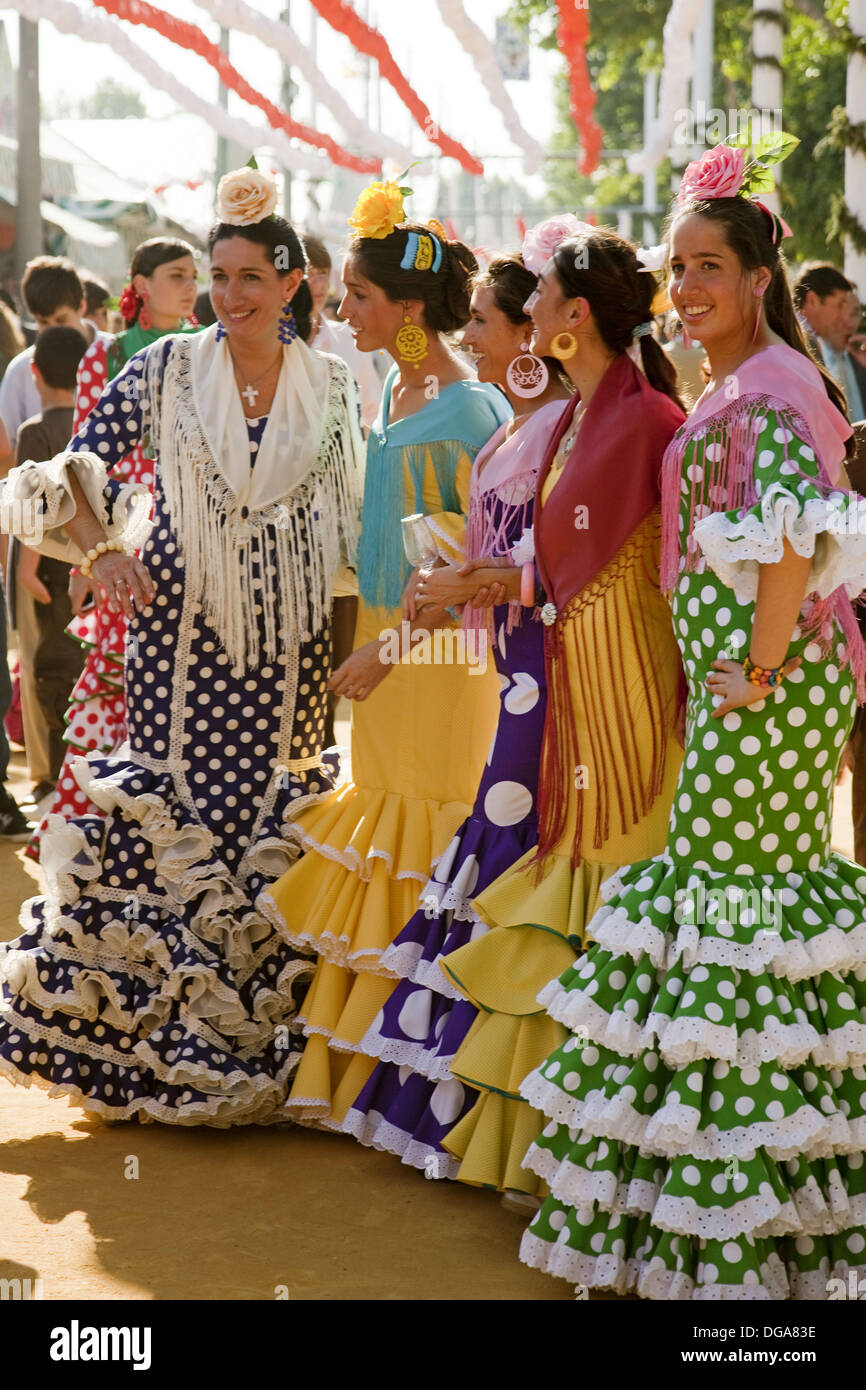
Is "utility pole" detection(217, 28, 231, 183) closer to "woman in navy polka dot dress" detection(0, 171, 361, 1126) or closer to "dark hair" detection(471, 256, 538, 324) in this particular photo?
"woman in navy polka dot dress" detection(0, 171, 361, 1126)

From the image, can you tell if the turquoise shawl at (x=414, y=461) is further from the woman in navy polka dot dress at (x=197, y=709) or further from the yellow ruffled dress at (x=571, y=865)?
the yellow ruffled dress at (x=571, y=865)

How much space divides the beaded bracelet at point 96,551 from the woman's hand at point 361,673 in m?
0.71

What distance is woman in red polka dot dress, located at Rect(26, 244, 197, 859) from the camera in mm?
6145

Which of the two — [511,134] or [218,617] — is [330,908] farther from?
[511,134]

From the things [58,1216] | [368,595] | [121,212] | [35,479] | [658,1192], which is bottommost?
[58,1216]

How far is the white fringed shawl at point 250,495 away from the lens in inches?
180

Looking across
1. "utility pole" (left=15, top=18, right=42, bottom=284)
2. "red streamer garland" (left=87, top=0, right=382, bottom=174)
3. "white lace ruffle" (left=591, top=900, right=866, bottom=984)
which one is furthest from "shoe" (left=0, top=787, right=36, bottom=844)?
"utility pole" (left=15, top=18, right=42, bottom=284)

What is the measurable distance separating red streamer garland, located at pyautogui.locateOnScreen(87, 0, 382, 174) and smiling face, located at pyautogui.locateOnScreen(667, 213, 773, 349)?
1060 cm

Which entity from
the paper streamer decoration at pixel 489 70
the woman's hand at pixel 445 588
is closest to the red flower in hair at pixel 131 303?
the woman's hand at pixel 445 588

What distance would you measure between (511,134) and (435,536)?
788 inches

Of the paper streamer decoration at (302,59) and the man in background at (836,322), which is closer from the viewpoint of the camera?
the man in background at (836,322)

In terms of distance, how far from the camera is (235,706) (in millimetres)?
4633
